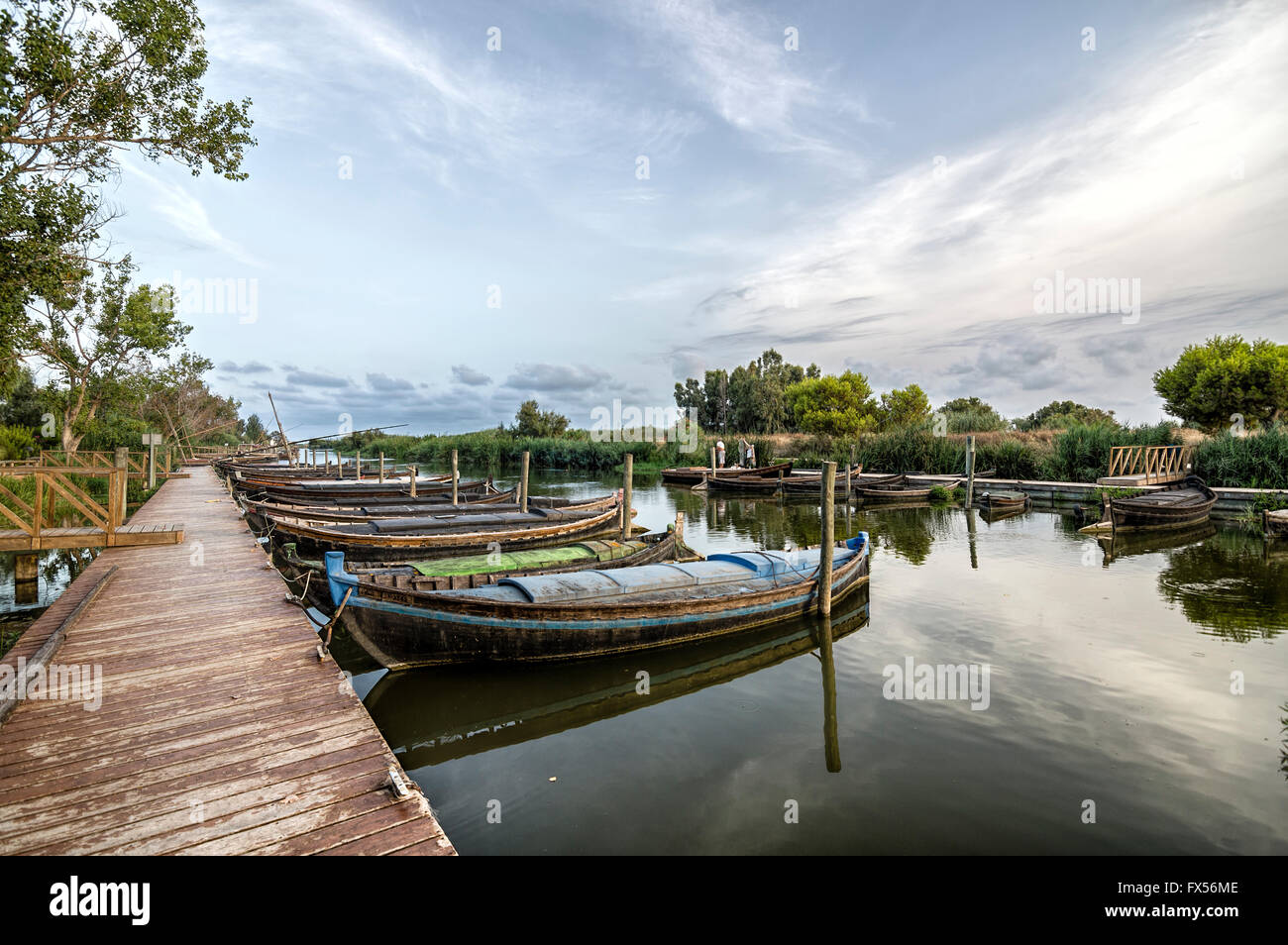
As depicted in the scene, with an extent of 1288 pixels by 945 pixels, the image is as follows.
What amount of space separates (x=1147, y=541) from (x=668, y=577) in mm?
16652

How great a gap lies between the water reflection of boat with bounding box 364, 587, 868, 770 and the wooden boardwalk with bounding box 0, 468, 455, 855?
1.31m

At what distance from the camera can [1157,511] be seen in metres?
18.0

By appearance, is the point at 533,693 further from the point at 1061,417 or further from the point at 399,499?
the point at 1061,417

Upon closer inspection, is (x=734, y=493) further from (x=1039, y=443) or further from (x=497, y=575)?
(x=497, y=575)

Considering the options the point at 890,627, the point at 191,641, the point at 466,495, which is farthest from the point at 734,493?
the point at 191,641

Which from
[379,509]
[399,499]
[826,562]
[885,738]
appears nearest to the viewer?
[885,738]

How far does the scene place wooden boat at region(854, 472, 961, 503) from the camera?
26.1 m

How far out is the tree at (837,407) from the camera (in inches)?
1940

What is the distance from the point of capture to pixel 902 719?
6723 mm

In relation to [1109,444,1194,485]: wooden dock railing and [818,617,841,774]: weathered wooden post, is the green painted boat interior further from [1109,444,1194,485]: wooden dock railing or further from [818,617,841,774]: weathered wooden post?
[1109,444,1194,485]: wooden dock railing

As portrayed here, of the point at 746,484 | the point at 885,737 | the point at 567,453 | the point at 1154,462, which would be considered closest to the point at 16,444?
the point at 746,484

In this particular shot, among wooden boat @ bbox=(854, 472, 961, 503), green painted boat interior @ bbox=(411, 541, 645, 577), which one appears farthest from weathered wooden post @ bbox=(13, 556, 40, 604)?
wooden boat @ bbox=(854, 472, 961, 503)

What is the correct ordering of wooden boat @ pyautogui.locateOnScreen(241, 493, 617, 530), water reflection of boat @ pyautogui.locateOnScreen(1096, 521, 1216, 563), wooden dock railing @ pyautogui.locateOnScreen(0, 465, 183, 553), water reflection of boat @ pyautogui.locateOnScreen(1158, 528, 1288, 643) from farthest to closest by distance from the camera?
water reflection of boat @ pyautogui.locateOnScreen(1096, 521, 1216, 563)
wooden boat @ pyautogui.locateOnScreen(241, 493, 617, 530)
water reflection of boat @ pyautogui.locateOnScreen(1158, 528, 1288, 643)
wooden dock railing @ pyautogui.locateOnScreen(0, 465, 183, 553)

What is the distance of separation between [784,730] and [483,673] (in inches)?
151
